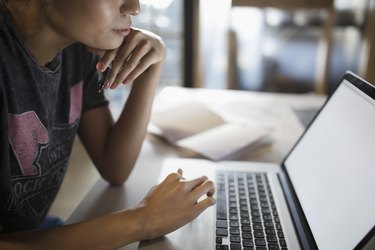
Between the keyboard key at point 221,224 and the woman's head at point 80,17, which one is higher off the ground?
the woman's head at point 80,17

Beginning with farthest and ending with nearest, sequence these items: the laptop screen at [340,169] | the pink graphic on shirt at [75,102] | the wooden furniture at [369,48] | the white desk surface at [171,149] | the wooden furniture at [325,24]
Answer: the wooden furniture at [369,48], the wooden furniture at [325,24], the pink graphic on shirt at [75,102], the white desk surface at [171,149], the laptop screen at [340,169]

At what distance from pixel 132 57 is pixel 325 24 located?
65.1 inches

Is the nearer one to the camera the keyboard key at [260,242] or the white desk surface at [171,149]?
the keyboard key at [260,242]

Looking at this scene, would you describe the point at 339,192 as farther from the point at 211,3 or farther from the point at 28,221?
the point at 211,3

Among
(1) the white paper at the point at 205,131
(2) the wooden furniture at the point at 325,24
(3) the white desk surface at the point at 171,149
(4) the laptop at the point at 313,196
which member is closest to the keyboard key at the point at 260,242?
(4) the laptop at the point at 313,196

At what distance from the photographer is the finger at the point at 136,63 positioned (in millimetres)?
844

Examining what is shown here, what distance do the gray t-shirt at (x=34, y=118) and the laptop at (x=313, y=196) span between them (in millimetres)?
300

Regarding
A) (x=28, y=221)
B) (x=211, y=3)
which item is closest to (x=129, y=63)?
(x=28, y=221)

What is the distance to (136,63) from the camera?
88cm

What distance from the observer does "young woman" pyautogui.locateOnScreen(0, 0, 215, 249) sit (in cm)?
64

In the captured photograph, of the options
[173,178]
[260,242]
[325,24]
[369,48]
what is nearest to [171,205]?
[173,178]

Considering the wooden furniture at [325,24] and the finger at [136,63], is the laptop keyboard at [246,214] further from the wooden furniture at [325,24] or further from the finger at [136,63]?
the wooden furniture at [325,24]

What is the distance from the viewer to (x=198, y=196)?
0.70m

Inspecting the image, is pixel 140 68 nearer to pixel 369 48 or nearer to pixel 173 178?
pixel 173 178
